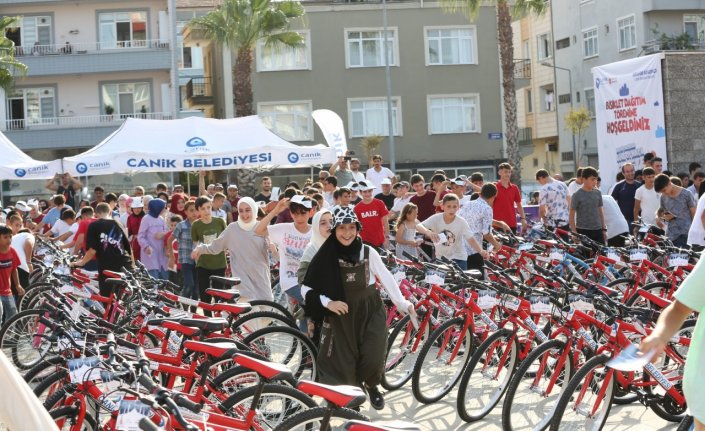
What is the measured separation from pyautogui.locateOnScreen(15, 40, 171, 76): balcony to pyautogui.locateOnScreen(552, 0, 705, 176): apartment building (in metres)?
18.6

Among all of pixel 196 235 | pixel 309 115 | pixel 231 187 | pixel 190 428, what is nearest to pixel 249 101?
pixel 309 115

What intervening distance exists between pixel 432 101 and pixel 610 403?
39040mm

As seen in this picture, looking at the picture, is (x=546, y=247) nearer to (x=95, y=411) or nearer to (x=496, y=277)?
(x=496, y=277)

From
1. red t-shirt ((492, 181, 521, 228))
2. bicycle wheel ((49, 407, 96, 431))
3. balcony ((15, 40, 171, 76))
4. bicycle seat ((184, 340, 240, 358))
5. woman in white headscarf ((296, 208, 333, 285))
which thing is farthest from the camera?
balcony ((15, 40, 171, 76))

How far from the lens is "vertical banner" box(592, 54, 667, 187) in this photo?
21516 mm

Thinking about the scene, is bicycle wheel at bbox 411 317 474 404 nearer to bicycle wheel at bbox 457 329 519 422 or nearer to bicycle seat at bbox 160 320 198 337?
bicycle wheel at bbox 457 329 519 422

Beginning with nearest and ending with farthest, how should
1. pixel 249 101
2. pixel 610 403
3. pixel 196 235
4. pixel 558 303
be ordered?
1. pixel 610 403
2. pixel 558 303
3. pixel 196 235
4. pixel 249 101

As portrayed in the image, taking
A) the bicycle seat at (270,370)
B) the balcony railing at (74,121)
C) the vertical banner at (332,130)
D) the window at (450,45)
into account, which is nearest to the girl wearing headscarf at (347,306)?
the bicycle seat at (270,370)

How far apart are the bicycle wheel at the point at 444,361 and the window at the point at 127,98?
3687cm

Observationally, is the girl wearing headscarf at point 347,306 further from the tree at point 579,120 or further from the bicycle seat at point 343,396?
the tree at point 579,120

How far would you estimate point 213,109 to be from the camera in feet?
163

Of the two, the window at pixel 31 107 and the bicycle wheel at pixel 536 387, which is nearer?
the bicycle wheel at pixel 536 387

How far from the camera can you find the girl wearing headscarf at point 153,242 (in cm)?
1619

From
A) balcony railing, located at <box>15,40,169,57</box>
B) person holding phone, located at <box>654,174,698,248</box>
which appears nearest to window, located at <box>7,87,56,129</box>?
balcony railing, located at <box>15,40,169,57</box>
